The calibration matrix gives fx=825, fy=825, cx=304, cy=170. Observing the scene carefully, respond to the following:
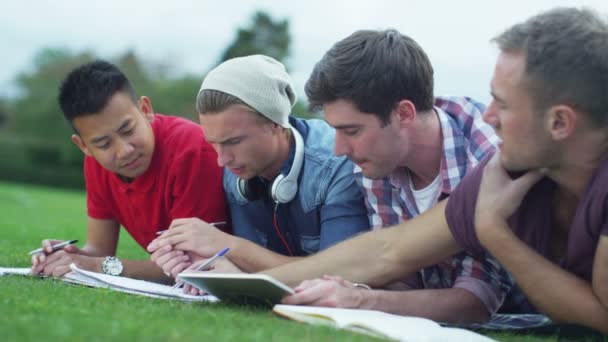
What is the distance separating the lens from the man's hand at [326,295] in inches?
143

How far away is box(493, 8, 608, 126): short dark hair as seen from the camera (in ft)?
11.1

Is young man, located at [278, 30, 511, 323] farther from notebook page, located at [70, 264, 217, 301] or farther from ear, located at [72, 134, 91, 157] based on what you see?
ear, located at [72, 134, 91, 157]

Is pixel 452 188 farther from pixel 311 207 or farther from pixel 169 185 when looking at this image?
pixel 169 185

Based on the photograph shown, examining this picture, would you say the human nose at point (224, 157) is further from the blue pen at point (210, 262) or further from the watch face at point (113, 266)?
the watch face at point (113, 266)

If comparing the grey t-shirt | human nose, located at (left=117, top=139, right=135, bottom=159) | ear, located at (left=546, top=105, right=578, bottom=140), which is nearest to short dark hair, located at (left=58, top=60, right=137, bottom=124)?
human nose, located at (left=117, top=139, right=135, bottom=159)

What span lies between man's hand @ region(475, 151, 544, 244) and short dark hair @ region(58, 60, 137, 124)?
106 inches

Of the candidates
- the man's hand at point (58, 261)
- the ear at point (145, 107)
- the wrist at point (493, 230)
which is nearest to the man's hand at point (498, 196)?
the wrist at point (493, 230)

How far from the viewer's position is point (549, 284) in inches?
136

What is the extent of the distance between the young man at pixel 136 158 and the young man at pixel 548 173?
6.08 ft

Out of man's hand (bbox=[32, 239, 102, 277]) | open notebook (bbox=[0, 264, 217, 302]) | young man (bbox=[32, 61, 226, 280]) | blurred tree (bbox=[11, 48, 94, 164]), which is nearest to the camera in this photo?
open notebook (bbox=[0, 264, 217, 302])

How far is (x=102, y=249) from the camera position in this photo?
5875mm

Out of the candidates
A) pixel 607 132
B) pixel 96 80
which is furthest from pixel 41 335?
pixel 96 80

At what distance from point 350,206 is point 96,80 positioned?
1918 millimetres

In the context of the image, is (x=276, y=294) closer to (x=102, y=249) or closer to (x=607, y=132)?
(x=607, y=132)
